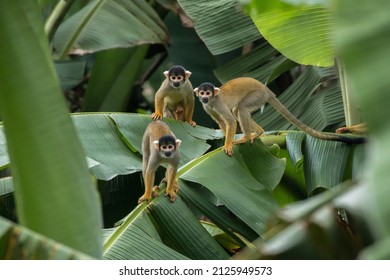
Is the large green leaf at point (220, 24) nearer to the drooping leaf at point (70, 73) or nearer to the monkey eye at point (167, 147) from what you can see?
the monkey eye at point (167, 147)

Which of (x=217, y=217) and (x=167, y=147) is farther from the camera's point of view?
(x=167, y=147)

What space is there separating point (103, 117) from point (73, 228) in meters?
2.37

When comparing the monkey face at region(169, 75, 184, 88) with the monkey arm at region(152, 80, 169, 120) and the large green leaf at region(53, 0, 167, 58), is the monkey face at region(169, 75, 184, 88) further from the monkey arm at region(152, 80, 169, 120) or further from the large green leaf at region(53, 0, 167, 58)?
the large green leaf at region(53, 0, 167, 58)

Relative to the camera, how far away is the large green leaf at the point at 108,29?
614 centimetres

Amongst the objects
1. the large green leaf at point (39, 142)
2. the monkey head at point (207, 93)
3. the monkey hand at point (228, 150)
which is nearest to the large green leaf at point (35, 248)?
the large green leaf at point (39, 142)

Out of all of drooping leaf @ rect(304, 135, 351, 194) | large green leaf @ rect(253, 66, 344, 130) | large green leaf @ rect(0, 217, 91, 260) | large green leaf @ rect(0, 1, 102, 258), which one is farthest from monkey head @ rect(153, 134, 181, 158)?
large green leaf @ rect(0, 217, 91, 260)

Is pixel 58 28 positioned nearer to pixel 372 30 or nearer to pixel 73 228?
pixel 73 228

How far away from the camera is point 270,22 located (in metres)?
4.05

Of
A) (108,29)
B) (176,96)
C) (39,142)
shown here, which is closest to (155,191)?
(176,96)

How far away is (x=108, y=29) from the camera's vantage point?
6.27m

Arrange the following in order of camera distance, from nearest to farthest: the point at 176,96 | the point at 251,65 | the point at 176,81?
the point at 176,81 < the point at 176,96 < the point at 251,65

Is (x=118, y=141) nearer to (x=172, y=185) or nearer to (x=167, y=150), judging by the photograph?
(x=167, y=150)

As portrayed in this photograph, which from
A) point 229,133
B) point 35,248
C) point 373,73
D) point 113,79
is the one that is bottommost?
point 113,79

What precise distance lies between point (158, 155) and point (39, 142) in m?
2.15
